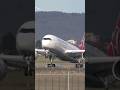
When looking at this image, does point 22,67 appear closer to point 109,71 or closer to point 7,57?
point 7,57

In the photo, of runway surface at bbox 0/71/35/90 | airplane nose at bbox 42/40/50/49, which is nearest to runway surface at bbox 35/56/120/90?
runway surface at bbox 0/71/35/90

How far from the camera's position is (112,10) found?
6305mm

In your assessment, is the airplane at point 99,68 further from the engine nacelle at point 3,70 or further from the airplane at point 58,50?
the airplane at point 58,50

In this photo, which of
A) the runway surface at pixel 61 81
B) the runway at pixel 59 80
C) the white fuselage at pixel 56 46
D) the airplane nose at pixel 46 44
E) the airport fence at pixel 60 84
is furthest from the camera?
the white fuselage at pixel 56 46

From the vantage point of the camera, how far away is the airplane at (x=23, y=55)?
6.16 metres

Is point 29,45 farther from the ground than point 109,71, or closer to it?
farther from the ground

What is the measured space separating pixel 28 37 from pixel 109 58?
1234 mm

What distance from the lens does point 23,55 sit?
6203 millimetres

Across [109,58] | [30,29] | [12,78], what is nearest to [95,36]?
[109,58]

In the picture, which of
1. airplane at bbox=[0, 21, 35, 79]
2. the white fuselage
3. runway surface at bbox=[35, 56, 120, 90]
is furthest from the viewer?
the white fuselage

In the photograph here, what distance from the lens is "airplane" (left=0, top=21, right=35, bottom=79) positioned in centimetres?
616

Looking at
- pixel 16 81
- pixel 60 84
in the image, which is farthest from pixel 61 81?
pixel 16 81

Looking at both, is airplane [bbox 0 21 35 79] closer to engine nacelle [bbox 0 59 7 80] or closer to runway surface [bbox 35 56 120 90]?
engine nacelle [bbox 0 59 7 80]

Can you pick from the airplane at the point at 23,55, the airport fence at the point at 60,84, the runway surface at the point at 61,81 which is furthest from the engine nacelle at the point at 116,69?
the airport fence at the point at 60,84
